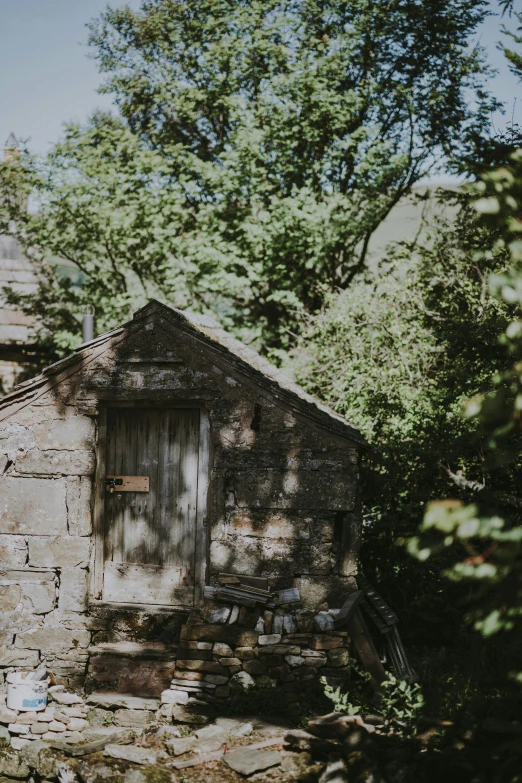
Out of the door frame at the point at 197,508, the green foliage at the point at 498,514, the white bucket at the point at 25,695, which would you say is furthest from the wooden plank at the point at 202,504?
the green foliage at the point at 498,514

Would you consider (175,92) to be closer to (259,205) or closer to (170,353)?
(259,205)

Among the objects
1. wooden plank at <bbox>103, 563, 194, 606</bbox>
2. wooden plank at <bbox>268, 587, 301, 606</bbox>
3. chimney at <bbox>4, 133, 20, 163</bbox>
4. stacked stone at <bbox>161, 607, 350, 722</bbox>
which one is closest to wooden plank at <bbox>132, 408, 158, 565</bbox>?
wooden plank at <bbox>103, 563, 194, 606</bbox>

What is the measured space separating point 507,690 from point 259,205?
10.2 m

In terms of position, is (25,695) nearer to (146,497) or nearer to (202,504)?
(146,497)

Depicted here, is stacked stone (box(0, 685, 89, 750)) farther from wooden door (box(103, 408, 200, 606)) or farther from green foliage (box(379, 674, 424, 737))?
green foliage (box(379, 674, 424, 737))

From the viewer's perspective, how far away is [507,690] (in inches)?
217

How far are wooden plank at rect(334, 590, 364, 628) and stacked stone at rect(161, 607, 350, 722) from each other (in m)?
0.09

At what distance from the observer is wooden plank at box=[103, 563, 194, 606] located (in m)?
7.74

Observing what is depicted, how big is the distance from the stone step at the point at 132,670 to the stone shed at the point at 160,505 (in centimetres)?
1

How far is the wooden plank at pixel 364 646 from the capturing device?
24.0ft

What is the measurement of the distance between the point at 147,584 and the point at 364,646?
2.32 metres

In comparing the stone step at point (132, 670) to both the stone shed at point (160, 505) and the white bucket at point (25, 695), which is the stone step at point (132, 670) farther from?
the white bucket at point (25, 695)

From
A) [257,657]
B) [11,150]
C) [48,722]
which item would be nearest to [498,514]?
[257,657]

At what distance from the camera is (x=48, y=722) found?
6.85 metres
